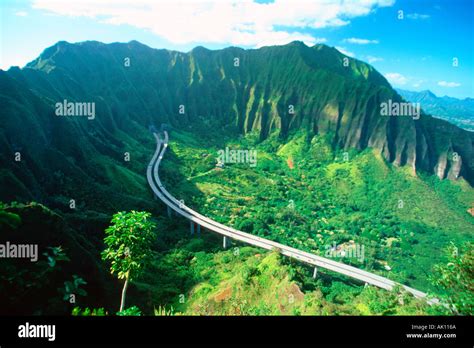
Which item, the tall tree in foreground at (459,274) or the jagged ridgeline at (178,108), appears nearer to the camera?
the tall tree in foreground at (459,274)

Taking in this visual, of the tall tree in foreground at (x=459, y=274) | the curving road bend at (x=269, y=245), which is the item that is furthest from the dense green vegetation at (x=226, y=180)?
the curving road bend at (x=269, y=245)

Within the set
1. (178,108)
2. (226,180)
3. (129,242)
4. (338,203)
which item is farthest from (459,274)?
(178,108)

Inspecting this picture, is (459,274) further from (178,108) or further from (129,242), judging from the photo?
(178,108)

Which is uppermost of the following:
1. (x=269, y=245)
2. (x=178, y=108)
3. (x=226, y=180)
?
(x=178, y=108)

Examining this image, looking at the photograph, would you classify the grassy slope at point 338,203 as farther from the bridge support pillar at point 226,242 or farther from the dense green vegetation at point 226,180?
the bridge support pillar at point 226,242

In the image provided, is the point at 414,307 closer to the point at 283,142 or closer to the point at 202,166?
the point at 202,166

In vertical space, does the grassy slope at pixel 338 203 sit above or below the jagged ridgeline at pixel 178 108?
below

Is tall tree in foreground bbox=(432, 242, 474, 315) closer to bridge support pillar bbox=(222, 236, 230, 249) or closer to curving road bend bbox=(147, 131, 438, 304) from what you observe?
curving road bend bbox=(147, 131, 438, 304)

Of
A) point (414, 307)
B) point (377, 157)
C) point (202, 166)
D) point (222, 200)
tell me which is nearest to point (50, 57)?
point (202, 166)
